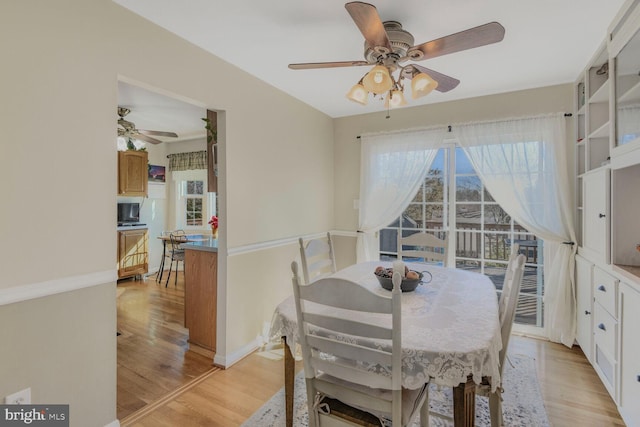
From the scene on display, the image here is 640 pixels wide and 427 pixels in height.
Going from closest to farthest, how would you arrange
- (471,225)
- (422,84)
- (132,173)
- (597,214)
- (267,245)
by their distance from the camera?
(422,84), (597,214), (267,245), (471,225), (132,173)

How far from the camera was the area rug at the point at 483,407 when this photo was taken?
1.88 m

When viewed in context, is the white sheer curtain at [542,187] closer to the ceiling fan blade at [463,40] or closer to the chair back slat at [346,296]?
the ceiling fan blade at [463,40]

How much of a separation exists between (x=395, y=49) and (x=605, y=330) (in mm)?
2325

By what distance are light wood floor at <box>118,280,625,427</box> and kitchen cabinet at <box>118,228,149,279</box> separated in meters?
3.04

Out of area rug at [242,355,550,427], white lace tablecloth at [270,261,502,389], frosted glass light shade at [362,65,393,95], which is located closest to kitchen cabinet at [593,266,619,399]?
area rug at [242,355,550,427]

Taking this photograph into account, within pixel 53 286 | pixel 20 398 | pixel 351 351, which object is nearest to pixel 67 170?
pixel 53 286

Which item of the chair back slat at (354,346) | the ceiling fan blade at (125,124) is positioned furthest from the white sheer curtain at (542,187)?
the ceiling fan blade at (125,124)

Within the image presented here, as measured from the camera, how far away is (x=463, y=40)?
5.12 ft

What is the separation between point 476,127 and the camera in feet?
10.8

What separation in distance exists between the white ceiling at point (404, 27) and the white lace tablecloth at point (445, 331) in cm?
168

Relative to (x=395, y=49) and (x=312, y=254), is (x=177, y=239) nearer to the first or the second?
(x=312, y=254)

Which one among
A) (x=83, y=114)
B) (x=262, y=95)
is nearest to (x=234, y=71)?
(x=262, y=95)

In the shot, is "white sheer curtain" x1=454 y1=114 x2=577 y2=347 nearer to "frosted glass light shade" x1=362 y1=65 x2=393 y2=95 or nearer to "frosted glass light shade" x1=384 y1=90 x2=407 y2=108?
"frosted glass light shade" x1=384 y1=90 x2=407 y2=108

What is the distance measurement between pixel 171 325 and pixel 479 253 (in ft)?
11.3
